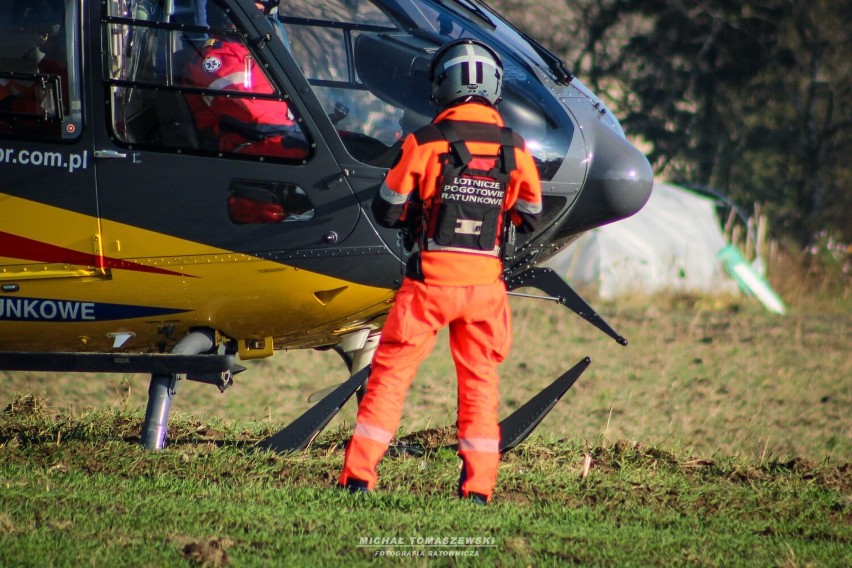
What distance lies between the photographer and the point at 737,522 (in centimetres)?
495

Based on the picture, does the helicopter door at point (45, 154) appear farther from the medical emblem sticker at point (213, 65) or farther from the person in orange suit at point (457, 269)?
the person in orange suit at point (457, 269)

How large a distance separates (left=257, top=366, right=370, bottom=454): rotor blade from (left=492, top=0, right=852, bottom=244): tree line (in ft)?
48.9

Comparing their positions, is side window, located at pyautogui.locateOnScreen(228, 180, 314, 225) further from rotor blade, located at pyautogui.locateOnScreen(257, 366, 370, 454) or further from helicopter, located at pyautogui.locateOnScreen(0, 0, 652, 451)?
rotor blade, located at pyautogui.locateOnScreen(257, 366, 370, 454)

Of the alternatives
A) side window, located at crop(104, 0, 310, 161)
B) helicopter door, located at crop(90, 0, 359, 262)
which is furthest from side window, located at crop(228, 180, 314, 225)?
side window, located at crop(104, 0, 310, 161)

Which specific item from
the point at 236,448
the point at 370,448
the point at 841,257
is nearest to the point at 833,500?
the point at 370,448

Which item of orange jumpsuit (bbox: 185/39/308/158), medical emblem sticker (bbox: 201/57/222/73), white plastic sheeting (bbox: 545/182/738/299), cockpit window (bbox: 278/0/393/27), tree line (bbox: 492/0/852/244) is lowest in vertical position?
white plastic sheeting (bbox: 545/182/738/299)

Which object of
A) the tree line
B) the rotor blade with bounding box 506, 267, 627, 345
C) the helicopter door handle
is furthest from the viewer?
the tree line

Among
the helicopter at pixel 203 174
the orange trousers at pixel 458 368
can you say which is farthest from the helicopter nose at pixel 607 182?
the orange trousers at pixel 458 368

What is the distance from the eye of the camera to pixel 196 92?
5.41 m

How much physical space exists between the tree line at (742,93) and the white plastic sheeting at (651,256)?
4906 mm

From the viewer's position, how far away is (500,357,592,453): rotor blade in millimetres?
5680

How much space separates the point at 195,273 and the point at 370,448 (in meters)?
1.39

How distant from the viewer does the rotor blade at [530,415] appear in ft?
18.6

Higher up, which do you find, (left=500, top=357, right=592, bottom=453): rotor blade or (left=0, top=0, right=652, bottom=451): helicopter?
A: (left=0, top=0, right=652, bottom=451): helicopter
